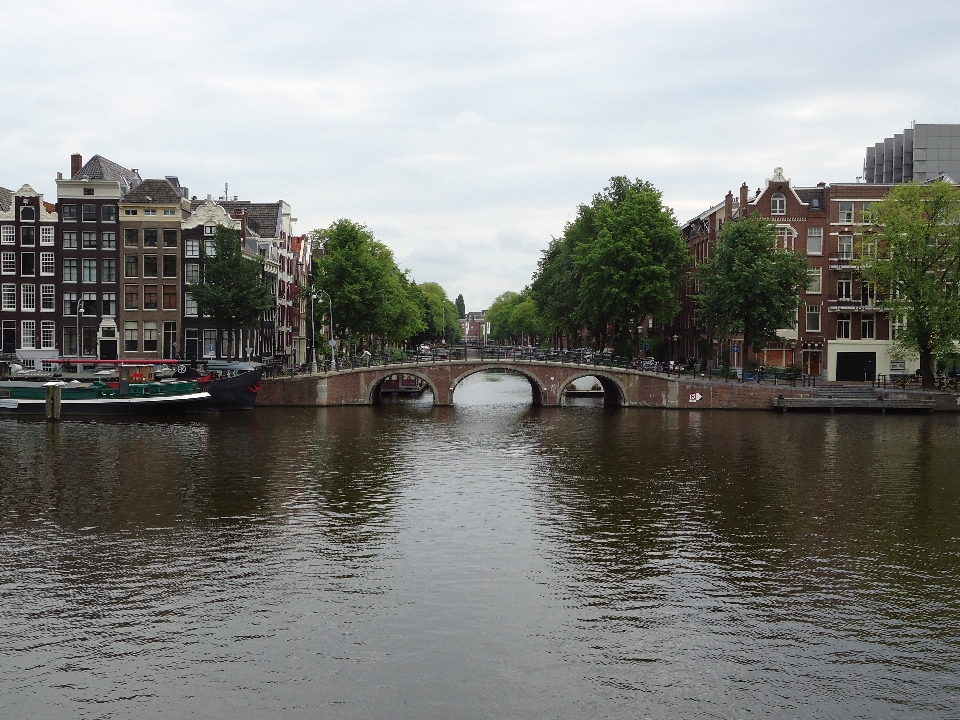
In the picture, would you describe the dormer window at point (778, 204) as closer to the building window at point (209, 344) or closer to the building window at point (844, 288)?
the building window at point (844, 288)

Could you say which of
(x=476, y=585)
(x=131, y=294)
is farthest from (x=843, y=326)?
(x=476, y=585)

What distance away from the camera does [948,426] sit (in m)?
58.1

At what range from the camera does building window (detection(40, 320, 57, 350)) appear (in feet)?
263

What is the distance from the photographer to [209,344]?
3147 inches

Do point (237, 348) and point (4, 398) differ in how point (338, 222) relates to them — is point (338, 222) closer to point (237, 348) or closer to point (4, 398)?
point (237, 348)

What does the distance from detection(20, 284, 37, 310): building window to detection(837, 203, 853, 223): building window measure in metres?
67.1

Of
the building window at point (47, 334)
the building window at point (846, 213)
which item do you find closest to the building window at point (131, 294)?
the building window at point (47, 334)

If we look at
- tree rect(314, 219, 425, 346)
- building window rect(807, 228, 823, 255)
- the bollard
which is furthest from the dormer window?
the bollard

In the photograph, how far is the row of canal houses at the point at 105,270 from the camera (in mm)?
79562

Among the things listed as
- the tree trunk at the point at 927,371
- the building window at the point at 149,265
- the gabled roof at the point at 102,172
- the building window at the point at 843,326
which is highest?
the gabled roof at the point at 102,172

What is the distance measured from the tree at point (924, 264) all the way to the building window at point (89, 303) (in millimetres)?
61821

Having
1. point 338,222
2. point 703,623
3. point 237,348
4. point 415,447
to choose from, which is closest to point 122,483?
point 415,447

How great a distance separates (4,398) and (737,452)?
46.1 meters

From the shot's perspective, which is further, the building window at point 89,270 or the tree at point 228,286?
the building window at point 89,270
